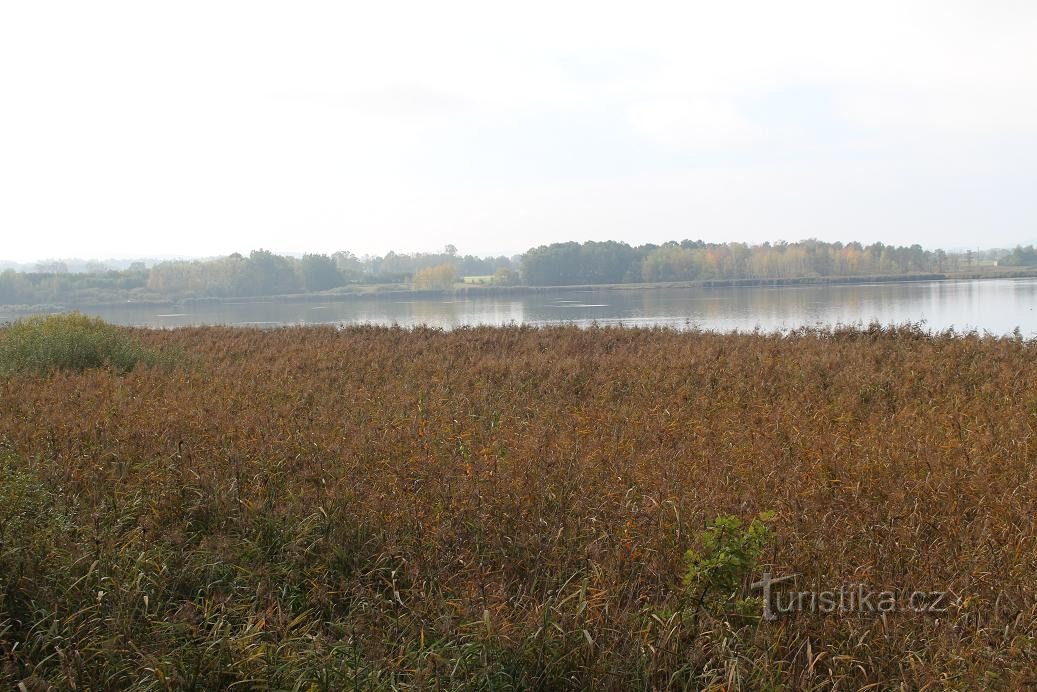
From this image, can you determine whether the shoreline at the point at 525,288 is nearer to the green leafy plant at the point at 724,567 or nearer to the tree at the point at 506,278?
the tree at the point at 506,278

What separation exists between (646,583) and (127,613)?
3123 millimetres

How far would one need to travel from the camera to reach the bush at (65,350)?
13383 millimetres

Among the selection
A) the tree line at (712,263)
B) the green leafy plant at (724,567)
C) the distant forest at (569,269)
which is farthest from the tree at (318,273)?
the green leafy plant at (724,567)

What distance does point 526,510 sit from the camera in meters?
5.78

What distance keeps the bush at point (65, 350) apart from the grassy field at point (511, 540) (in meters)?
3.89

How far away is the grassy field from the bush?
389cm

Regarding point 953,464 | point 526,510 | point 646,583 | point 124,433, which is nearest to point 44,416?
point 124,433

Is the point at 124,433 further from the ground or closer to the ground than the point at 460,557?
further from the ground

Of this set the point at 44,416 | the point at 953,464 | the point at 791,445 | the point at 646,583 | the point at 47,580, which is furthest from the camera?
the point at 44,416

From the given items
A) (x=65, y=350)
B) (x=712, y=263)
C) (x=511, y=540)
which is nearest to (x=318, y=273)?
(x=712, y=263)

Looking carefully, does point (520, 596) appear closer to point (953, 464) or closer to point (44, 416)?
point (953, 464)

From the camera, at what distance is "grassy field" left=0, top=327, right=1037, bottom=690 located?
150 inches

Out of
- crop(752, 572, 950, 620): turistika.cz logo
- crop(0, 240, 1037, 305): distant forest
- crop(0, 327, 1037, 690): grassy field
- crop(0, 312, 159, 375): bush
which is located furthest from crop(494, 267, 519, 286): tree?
crop(752, 572, 950, 620): turistika.cz logo

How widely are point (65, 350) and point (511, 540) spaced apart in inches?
482
